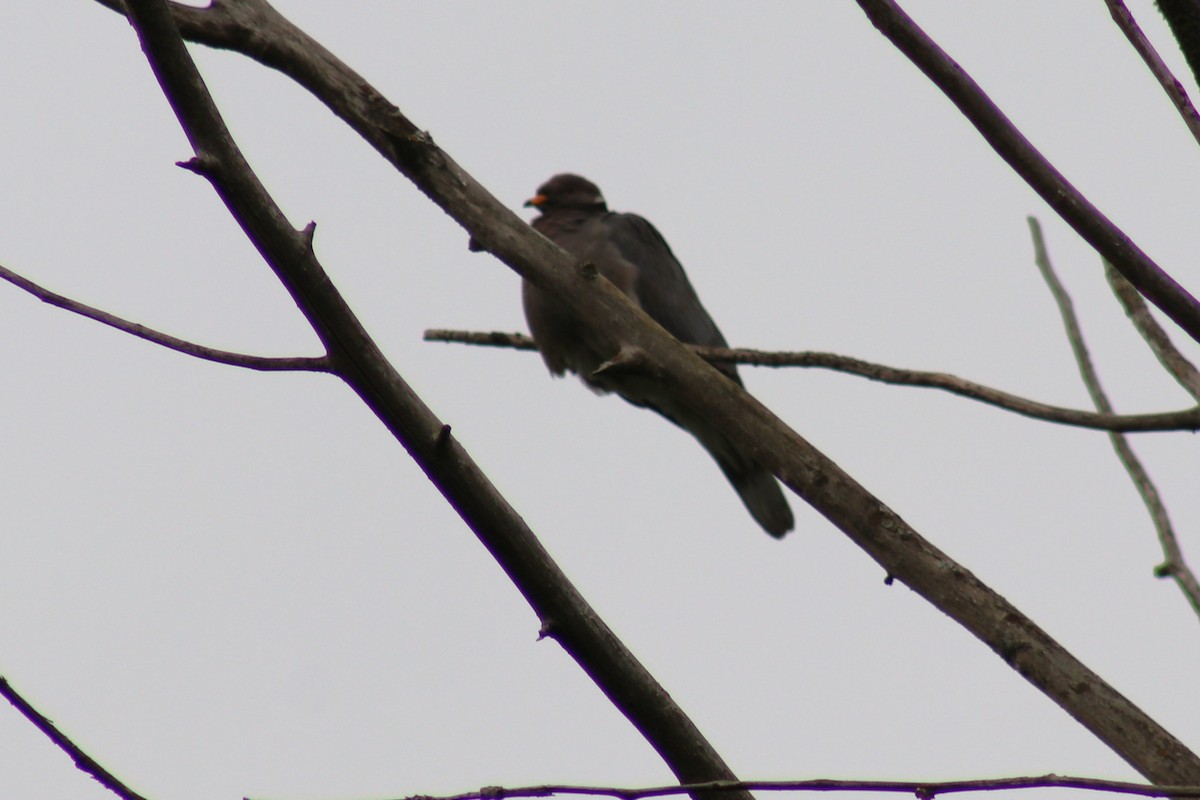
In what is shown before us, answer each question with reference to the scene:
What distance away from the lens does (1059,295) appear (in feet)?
10.4

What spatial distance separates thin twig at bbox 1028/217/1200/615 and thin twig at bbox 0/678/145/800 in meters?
2.07

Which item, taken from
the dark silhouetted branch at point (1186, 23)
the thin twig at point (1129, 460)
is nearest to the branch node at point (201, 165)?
the dark silhouetted branch at point (1186, 23)

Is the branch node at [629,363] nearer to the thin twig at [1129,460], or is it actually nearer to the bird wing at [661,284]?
the thin twig at [1129,460]

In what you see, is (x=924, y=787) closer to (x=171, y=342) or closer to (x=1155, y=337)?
(x=171, y=342)

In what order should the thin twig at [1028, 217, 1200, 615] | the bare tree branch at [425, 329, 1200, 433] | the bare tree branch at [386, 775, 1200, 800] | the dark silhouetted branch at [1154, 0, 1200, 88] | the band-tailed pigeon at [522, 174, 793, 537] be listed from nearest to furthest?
the bare tree branch at [386, 775, 1200, 800] < the dark silhouetted branch at [1154, 0, 1200, 88] < the bare tree branch at [425, 329, 1200, 433] < the thin twig at [1028, 217, 1200, 615] < the band-tailed pigeon at [522, 174, 793, 537]

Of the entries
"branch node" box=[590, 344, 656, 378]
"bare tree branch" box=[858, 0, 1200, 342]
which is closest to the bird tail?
"branch node" box=[590, 344, 656, 378]

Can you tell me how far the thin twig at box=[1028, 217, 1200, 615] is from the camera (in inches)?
109

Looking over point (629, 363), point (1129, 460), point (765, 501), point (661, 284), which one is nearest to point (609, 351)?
point (629, 363)

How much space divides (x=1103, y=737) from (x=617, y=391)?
4361 mm

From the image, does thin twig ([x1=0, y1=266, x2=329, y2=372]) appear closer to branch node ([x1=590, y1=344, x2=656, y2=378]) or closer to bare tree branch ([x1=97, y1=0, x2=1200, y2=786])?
bare tree branch ([x1=97, y1=0, x2=1200, y2=786])

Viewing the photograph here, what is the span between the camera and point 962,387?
2412 millimetres

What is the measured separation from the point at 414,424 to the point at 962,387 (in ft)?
3.62

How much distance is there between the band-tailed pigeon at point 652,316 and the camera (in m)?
5.95

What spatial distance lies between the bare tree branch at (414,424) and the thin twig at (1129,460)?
131 cm
